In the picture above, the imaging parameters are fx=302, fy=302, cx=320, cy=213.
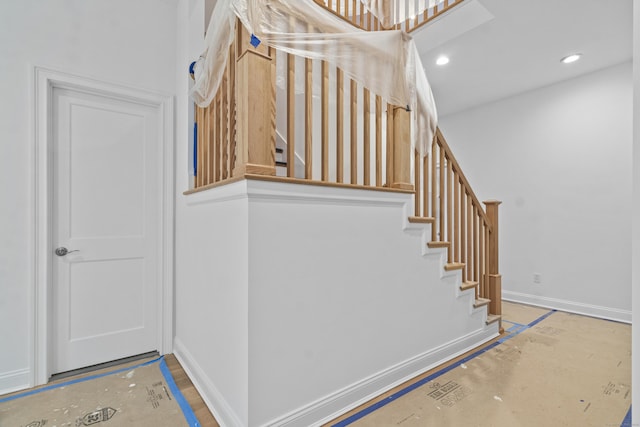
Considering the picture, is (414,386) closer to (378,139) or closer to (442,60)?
(378,139)

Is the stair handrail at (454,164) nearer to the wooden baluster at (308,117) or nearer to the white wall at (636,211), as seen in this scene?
the wooden baluster at (308,117)

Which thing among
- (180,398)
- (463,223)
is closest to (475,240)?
(463,223)

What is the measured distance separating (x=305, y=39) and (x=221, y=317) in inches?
56.7

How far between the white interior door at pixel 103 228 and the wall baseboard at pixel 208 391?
414 mm

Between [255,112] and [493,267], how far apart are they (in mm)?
2624

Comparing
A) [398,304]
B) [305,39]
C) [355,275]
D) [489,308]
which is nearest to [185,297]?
[355,275]

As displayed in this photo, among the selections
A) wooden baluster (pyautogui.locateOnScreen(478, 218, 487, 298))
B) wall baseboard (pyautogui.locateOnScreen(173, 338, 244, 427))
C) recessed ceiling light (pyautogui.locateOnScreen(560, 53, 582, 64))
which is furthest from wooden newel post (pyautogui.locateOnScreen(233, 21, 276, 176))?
recessed ceiling light (pyautogui.locateOnScreen(560, 53, 582, 64))

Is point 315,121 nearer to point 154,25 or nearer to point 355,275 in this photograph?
point 355,275

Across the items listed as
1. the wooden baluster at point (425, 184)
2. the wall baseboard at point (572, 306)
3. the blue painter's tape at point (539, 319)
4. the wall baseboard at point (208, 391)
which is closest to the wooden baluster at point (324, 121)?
the wooden baluster at point (425, 184)

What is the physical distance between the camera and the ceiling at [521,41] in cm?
232

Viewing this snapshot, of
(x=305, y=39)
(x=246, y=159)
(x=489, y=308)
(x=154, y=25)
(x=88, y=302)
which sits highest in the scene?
(x=154, y=25)

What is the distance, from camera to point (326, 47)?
152cm

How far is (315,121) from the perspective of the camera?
2.20 metres

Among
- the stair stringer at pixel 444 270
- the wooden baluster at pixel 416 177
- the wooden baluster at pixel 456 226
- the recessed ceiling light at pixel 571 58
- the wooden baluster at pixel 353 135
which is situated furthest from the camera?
the recessed ceiling light at pixel 571 58
